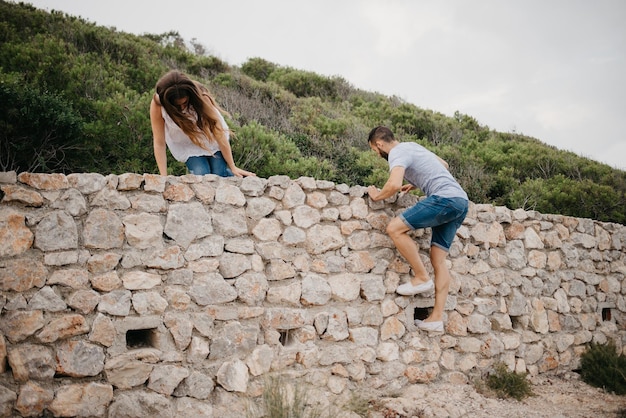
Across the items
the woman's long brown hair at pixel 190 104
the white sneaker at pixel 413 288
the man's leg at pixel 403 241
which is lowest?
the white sneaker at pixel 413 288

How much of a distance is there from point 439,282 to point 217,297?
2.09 m

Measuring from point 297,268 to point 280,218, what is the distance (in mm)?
445

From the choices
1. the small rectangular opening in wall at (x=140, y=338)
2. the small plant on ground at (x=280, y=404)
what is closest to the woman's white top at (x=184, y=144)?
the small rectangular opening in wall at (x=140, y=338)

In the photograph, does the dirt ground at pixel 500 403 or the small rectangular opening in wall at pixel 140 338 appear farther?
the dirt ground at pixel 500 403

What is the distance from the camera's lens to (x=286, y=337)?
359 centimetres

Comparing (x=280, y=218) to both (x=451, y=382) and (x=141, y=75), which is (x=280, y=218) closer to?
(x=451, y=382)

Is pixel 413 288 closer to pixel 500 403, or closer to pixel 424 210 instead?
pixel 424 210

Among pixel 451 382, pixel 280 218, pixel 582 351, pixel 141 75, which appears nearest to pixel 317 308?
pixel 280 218

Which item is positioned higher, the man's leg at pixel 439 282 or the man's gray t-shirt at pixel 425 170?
the man's gray t-shirt at pixel 425 170

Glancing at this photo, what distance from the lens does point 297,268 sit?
3.66 m

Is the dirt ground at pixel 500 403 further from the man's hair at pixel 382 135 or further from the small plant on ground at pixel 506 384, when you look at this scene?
the man's hair at pixel 382 135

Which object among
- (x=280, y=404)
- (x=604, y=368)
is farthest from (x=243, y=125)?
(x=604, y=368)

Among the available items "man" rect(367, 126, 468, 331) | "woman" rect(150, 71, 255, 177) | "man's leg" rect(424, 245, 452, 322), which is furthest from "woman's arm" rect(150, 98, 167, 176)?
"man's leg" rect(424, 245, 452, 322)

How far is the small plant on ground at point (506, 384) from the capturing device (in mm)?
4320
